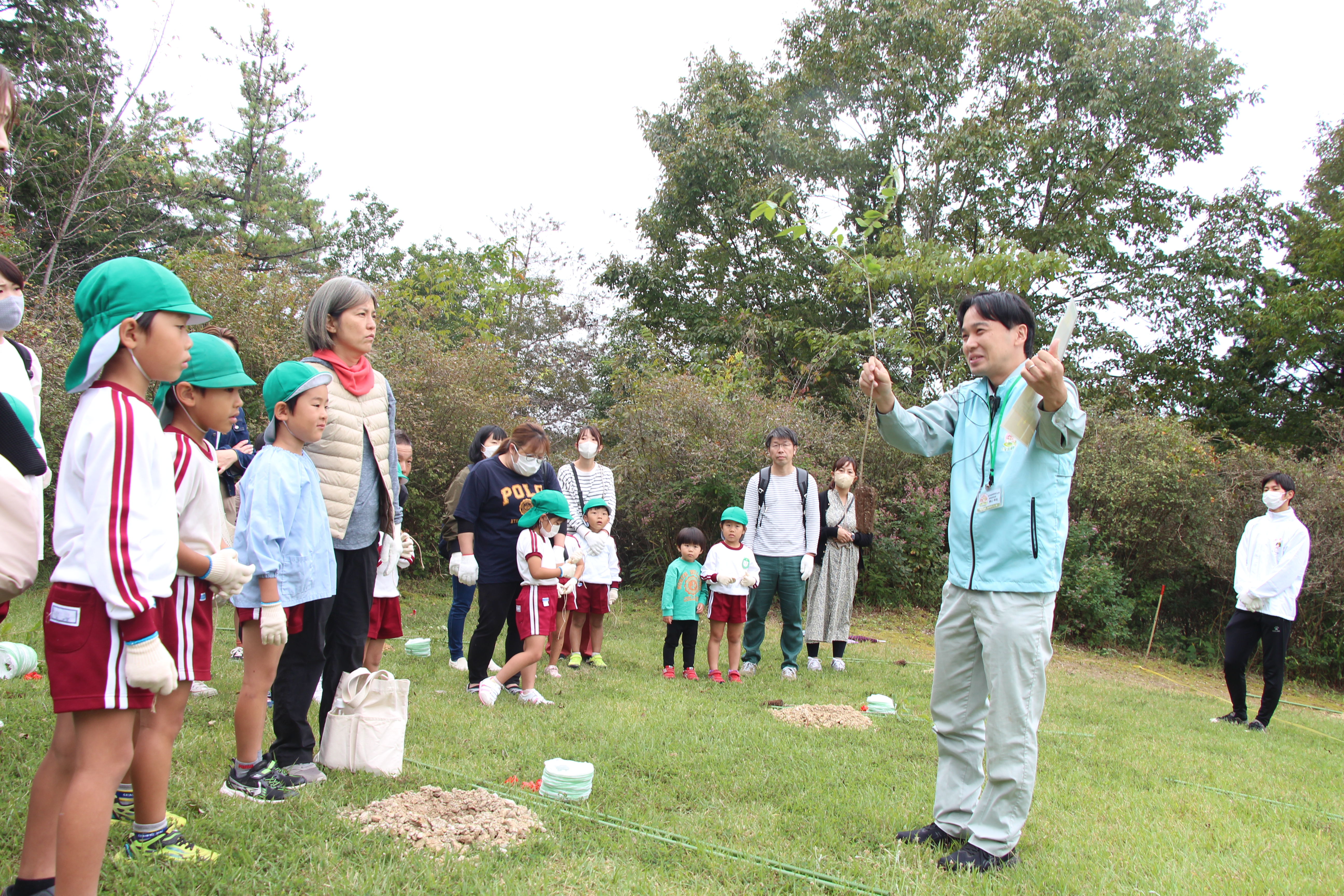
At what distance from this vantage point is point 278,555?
3.07 metres

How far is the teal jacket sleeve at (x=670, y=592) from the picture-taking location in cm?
655

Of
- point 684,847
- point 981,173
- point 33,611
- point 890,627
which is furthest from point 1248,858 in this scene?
point 981,173

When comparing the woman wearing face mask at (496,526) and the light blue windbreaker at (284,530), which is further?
the woman wearing face mask at (496,526)

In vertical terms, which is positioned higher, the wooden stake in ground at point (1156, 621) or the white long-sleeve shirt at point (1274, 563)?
the white long-sleeve shirt at point (1274, 563)

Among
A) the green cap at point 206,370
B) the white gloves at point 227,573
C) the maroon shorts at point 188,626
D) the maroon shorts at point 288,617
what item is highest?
the green cap at point 206,370

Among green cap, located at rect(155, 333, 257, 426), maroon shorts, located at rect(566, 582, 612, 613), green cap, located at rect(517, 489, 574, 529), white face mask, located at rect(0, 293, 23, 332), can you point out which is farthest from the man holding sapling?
white face mask, located at rect(0, 293, 23, 332)

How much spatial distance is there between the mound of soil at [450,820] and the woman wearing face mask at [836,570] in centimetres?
478

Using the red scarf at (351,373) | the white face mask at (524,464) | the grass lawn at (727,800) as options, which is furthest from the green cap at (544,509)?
the red scarf at (351,373)

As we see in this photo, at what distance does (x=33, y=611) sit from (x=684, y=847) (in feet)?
24.7

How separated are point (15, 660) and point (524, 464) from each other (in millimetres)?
3014

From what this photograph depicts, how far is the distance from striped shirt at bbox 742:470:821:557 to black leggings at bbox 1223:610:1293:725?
141 inches

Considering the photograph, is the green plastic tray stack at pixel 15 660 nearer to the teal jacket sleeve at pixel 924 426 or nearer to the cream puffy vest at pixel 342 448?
the cream puffy vest at pixel 342 448

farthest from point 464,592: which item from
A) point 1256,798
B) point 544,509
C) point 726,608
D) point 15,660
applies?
point 1256,798

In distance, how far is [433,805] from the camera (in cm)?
313
